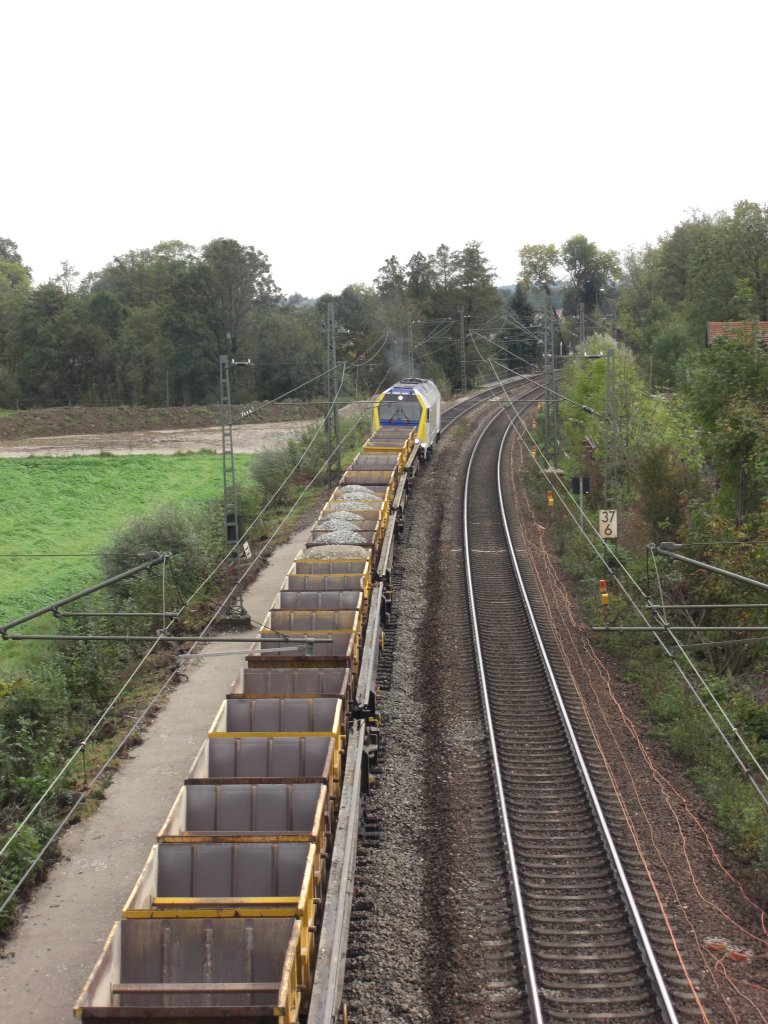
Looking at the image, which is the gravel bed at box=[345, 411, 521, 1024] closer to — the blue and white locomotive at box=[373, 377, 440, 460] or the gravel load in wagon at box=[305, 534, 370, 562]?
the gravel load in wagon at box=[305, 534, 370, 562]

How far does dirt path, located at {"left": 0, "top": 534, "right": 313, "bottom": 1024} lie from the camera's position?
477 inches

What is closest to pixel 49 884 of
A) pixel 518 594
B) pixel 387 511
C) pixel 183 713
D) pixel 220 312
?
pixel 183 713

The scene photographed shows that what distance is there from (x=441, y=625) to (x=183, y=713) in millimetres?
6580

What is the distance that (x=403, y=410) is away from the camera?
40.9 meters

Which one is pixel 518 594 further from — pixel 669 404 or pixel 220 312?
pixel 220 312

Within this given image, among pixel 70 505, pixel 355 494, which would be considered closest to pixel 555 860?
pixel 355 494

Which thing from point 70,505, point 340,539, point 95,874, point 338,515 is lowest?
point 95,874

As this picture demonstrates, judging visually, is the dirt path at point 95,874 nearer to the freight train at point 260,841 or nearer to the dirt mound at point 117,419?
the freight train at point 260,841

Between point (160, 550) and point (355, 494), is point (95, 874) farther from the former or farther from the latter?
point (355, 494)

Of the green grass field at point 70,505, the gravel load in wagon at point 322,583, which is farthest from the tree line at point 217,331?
the gravel load in wagon at point 322,583

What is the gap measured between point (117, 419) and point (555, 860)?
2420 inches

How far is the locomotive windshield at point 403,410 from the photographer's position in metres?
40.8

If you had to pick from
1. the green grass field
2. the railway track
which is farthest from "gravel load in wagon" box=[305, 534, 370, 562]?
the green grass field

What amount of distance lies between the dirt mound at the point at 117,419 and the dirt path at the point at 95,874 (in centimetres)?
4897
